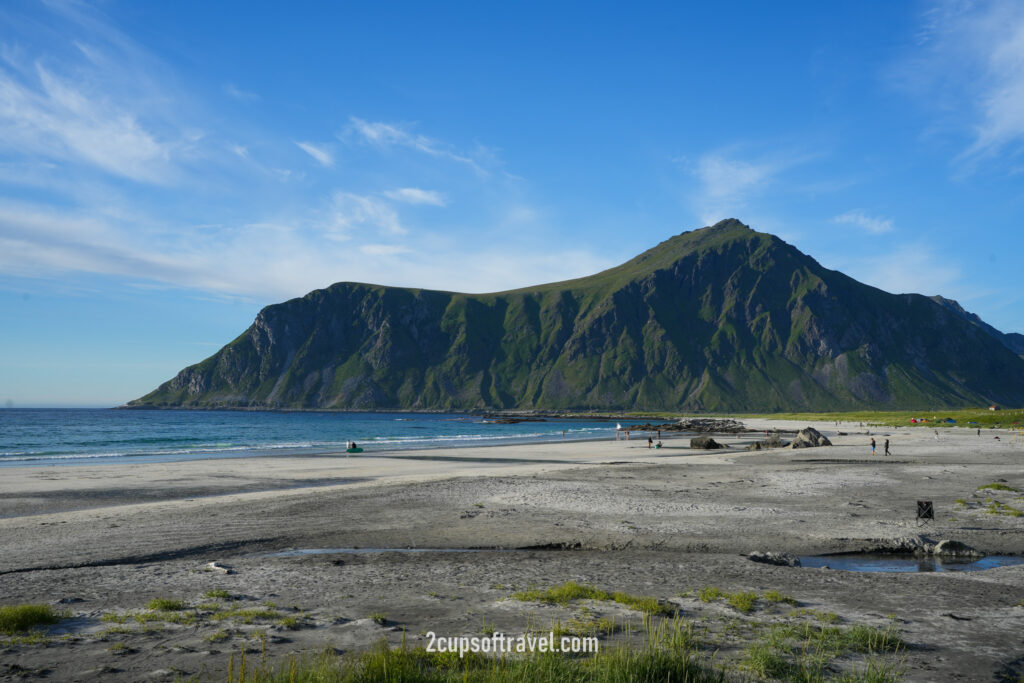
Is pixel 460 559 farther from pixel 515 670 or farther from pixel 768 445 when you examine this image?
pixel 768 445

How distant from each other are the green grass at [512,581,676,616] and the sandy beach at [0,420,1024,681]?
29 cm

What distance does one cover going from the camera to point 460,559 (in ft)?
53.5

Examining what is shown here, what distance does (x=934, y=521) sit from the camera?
21.1 m

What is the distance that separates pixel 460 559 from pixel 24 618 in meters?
9.30

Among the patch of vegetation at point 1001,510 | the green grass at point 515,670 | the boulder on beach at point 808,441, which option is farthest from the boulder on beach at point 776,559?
the boulder on beach at point 808,441

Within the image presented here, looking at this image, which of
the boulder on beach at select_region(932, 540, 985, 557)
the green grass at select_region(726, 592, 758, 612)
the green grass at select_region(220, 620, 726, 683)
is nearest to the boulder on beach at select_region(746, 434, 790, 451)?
the boulder on beach at select_region(932, 540, 985, 557)

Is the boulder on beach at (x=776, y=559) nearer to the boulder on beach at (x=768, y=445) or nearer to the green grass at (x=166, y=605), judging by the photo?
the green grass at (x=166, y=605)

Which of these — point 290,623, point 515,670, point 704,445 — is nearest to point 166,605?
point 290,623

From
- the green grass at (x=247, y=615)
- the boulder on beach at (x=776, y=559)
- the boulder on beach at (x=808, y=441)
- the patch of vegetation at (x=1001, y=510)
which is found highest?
the patch of vegetation at (x=1001, y=510)

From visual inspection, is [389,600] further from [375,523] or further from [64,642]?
[375,523]

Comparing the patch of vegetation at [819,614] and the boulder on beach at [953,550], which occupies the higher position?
the patch of vegetation at [819,614]

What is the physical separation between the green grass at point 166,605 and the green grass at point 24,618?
4.91ft

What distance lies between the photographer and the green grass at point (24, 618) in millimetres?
10336

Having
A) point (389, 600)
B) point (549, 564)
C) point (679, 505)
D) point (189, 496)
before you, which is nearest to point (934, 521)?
point (679, 505)
